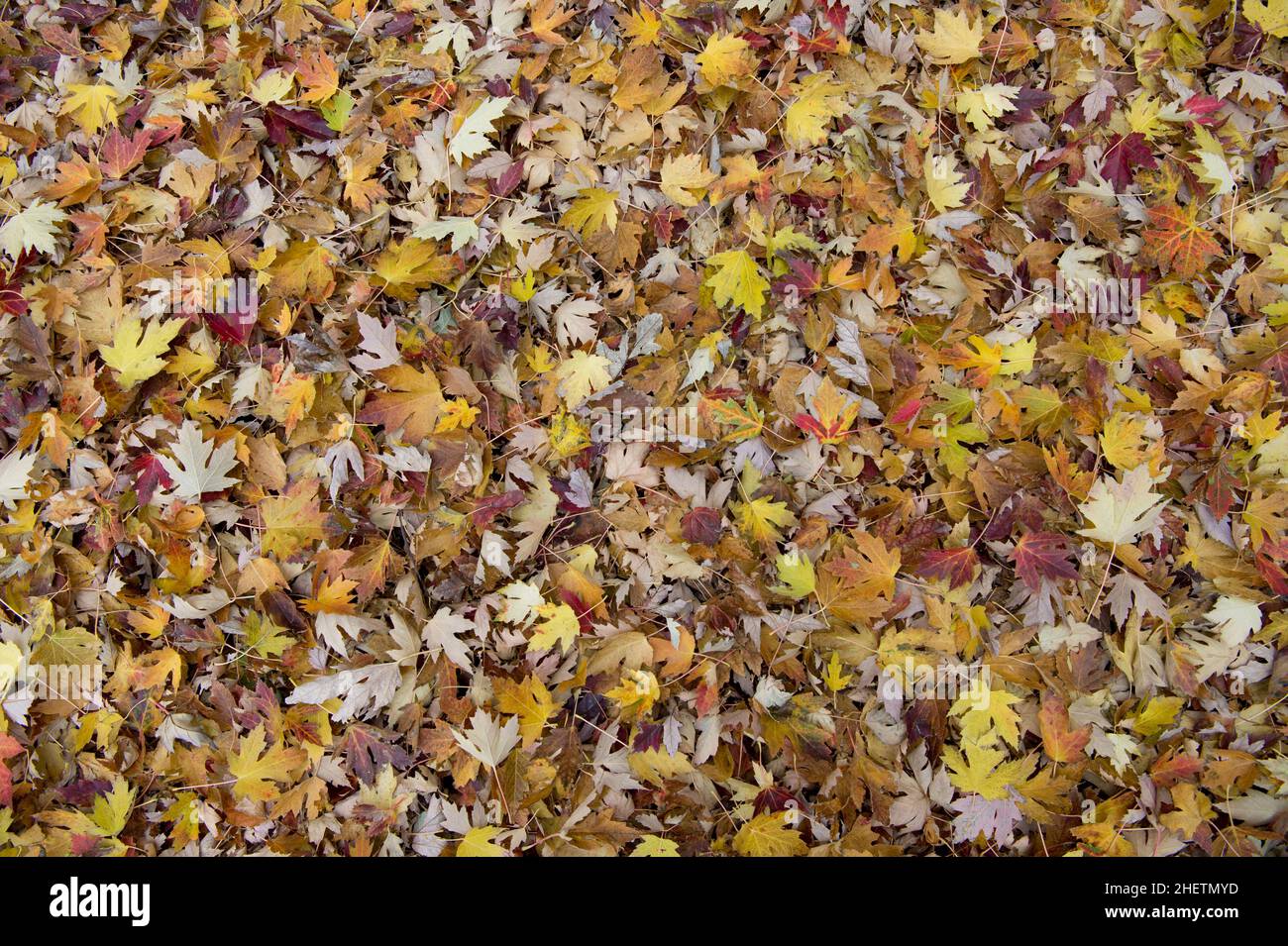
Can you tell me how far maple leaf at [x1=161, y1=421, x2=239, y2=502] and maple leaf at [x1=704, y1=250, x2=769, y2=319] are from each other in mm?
1384

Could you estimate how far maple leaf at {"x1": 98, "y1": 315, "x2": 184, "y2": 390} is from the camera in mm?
2109

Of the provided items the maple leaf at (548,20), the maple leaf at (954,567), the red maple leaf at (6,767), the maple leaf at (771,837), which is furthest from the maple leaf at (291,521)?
the maple leaf at (954,567)

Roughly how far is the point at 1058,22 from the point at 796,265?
1.13 m

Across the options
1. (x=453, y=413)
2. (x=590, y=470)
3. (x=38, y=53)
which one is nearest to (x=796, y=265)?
(x=590, y=470)

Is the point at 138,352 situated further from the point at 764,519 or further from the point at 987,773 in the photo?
the point at 987,773

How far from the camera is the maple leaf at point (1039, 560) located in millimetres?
2014

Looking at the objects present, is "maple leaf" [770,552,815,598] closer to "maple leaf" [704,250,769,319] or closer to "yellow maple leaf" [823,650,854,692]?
"yellow maple leaf" [823,650,854,692]

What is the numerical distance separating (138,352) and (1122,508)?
2.69 meters

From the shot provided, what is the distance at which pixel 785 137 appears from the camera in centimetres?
225

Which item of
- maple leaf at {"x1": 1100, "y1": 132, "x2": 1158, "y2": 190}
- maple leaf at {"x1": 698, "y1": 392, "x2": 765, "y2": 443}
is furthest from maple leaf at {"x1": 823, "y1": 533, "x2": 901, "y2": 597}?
maple leaf at {"x1": 1100, "y1": 132, "x2": 1158, "y2": 190}

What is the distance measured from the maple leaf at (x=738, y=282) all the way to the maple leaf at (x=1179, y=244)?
1139 mm

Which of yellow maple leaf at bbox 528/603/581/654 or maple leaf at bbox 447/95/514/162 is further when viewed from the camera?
maple leaf at bbox 447/95/514/162

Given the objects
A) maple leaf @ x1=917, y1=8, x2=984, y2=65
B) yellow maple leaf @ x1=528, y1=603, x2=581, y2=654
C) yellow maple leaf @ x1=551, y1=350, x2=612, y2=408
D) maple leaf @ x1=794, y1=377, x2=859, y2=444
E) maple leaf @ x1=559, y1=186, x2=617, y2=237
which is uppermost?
maple leaf @ x1=917, y1=8, x2=984, y2=65

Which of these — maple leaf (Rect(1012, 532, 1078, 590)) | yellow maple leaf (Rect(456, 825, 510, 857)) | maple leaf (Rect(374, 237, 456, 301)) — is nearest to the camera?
yellow maple leaf (Rect(456, 825, 510, 857))
